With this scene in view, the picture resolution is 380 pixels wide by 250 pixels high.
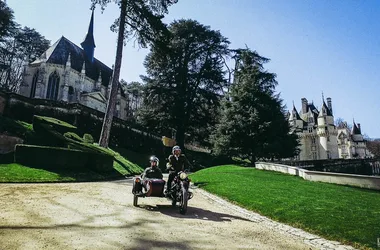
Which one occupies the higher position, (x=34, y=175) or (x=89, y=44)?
(x=89, y=44)

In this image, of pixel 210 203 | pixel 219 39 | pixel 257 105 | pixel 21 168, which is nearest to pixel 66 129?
pixel 21 168

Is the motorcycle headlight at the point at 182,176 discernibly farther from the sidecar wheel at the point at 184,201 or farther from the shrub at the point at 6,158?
the shrub at the point at 6,158

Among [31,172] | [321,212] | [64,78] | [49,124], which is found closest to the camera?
[321,212]

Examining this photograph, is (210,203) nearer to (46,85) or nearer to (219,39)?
(219,39)

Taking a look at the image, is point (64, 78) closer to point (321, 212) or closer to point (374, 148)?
point (321, 212)

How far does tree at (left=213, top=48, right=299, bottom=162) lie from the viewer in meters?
23.3

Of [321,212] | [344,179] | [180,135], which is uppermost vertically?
[180,135]

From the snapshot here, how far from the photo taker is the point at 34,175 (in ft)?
35.6

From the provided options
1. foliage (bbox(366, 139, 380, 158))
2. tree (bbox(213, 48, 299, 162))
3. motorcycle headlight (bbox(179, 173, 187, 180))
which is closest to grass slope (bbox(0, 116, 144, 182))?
motorcycle headlight (bbox(179, 173, 187, 180))

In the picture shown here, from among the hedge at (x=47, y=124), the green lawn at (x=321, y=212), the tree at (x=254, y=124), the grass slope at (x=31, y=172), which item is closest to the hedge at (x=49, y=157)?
the grass slope at (x=31, y=172)

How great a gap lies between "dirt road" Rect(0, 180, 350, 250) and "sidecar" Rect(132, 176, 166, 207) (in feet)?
1.22

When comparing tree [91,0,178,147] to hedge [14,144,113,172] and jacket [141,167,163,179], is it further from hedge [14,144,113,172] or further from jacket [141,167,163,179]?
jacket [141,167,163,179]

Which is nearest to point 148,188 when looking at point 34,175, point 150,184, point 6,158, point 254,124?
point 150,184

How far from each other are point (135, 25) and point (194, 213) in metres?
19.0
